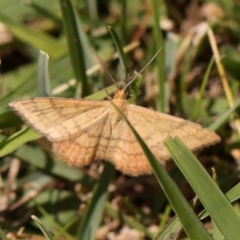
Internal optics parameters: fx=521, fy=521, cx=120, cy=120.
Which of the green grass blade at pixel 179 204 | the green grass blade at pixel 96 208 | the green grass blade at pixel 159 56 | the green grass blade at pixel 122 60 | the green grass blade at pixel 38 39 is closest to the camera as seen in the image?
the green grass blade at pixel 179 204

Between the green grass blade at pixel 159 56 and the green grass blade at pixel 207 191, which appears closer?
the green grass blade at pixel 207 191

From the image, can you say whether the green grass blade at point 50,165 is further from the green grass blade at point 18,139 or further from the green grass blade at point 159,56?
the green grass blade at point 159,56

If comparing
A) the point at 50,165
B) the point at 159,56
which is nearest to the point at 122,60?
the point at 159,56

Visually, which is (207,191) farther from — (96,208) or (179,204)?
(96,208)

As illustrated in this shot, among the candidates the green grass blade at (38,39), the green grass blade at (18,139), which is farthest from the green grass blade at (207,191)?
the green grass blade at (38,39)

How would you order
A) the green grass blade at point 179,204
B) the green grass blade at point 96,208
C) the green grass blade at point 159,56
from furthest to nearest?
the green grass blade at point 159,56, the green grass blade at point 96,208, the green grass blade at point 179,204

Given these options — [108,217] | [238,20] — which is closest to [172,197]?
[108,217]

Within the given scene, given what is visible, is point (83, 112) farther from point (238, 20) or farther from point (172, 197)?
point (238, 20)
